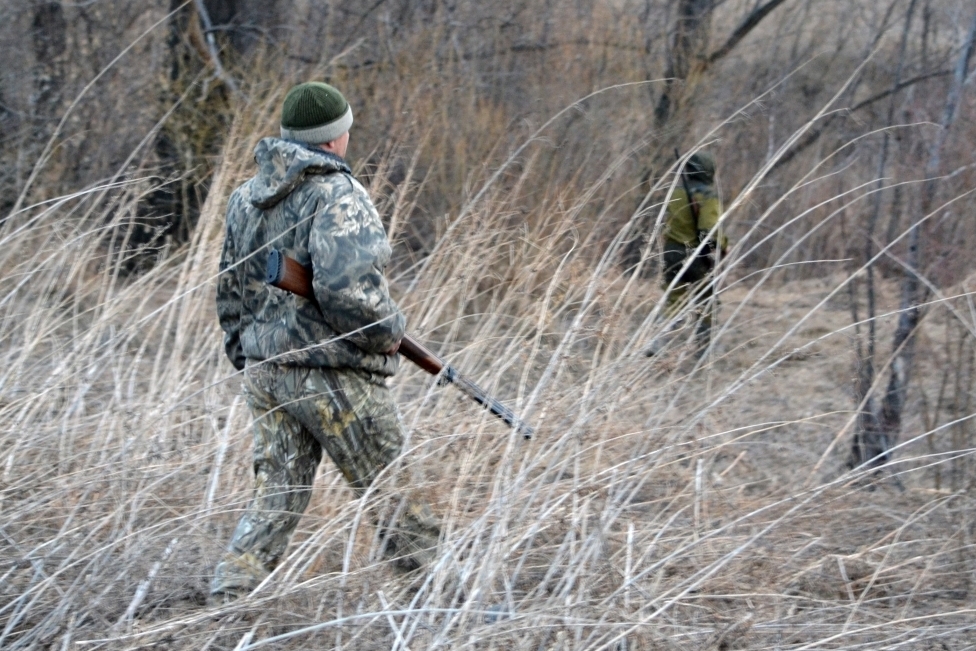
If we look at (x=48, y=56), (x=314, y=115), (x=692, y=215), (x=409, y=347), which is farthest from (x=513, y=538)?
(x=48, y=56)

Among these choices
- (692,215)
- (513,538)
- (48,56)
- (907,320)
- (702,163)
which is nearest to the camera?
(513,538)

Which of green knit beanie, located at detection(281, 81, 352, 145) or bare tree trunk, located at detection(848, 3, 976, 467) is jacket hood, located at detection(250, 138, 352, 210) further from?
bare tree trunk, located at detection(848, 3, 976, 467)

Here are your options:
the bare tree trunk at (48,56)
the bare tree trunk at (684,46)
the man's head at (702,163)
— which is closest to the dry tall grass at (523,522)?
the man's head at (702,163)

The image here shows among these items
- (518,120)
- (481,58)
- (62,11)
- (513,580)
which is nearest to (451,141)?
(518,120)

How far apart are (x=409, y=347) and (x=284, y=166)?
2.15 ft

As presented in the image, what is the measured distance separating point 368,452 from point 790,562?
53.3 inches

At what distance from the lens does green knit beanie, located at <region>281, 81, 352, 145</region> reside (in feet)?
10.4

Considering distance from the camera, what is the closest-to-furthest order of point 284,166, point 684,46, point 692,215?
point 284,166 → point 692,215 → point 684,46

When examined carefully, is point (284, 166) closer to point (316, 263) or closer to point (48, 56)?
point (316, 263)

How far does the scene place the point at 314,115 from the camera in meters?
3.17

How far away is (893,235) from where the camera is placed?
509 cm

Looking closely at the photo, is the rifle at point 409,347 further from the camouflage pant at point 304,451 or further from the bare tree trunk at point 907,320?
the bare tree trunk at point 907,320

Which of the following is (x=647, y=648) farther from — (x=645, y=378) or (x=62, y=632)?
(x=62, y=632)

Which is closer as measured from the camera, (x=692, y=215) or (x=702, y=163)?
(x=702, y=163)
